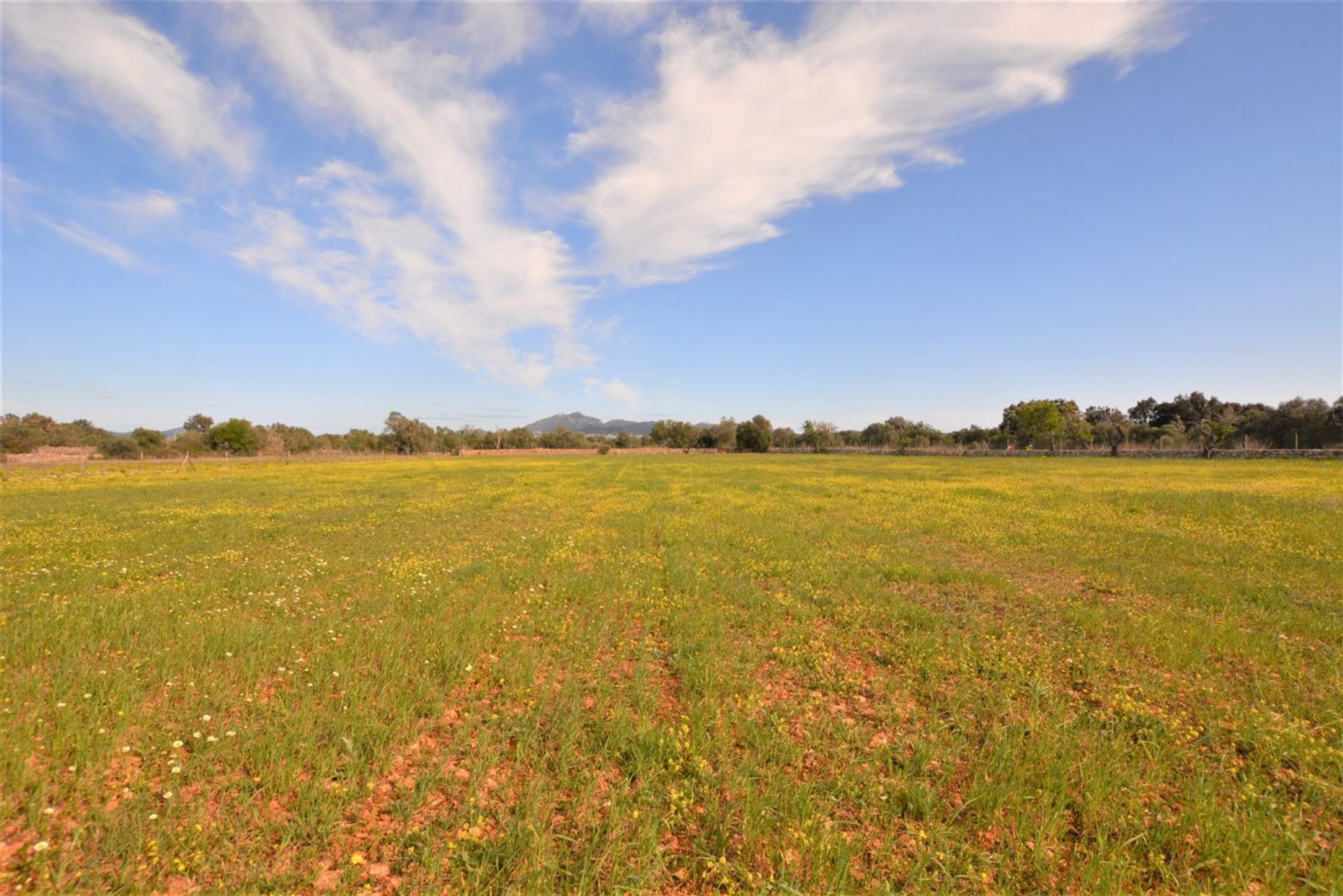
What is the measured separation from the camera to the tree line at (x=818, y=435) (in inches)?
3204

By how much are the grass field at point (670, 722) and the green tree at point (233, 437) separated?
128453 mm

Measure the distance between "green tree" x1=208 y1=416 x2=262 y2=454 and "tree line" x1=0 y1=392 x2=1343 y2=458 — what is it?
22 centimetres

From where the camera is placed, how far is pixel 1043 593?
34.8 ft

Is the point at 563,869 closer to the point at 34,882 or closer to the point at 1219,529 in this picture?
the point at 34,882

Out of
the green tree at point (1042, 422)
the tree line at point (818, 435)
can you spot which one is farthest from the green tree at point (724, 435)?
the green tree at point (1042, 422)

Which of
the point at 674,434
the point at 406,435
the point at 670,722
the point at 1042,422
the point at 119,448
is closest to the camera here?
the point at 670,722

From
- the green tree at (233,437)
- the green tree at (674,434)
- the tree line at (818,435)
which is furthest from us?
the green tree at (674,434)

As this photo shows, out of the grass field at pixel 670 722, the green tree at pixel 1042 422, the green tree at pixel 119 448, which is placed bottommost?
the grass field at pixel 670 722

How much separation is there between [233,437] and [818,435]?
150253 mm

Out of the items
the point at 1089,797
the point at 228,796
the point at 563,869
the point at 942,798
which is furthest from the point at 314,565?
the point at 1089,797

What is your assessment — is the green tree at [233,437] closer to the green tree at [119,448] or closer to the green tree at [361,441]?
the green tree at [119,448]

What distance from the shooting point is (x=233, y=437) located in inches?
4377

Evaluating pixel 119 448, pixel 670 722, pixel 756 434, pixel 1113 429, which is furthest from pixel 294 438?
pixel 1113 429

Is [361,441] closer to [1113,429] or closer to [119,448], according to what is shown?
[119,448]
